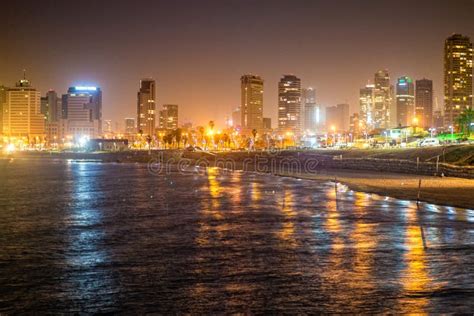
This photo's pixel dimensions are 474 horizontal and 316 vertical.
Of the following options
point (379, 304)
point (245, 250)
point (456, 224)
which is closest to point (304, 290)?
point (379, 304)

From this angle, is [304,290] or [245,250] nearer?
[304,290]

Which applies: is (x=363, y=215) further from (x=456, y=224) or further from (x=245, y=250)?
(x=245, y=250)

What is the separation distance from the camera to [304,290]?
14094mm

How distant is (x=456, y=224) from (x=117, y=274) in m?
15.5

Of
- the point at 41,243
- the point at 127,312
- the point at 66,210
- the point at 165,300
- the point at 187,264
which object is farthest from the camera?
the point at 66,210

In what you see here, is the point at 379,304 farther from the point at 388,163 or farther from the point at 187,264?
the point at 388,163

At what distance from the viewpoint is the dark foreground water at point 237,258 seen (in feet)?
43.3

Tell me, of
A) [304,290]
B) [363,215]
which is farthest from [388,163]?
[304,290]

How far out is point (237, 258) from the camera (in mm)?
18031

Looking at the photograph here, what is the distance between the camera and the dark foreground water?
520 inches

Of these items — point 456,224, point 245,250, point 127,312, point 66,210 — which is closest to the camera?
point 127,312

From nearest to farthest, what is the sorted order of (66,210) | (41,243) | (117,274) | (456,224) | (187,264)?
(117,274), (187,264), (41,243), (456,224), (66,210)

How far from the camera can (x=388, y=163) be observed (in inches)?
2982

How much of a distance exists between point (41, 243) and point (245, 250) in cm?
764
